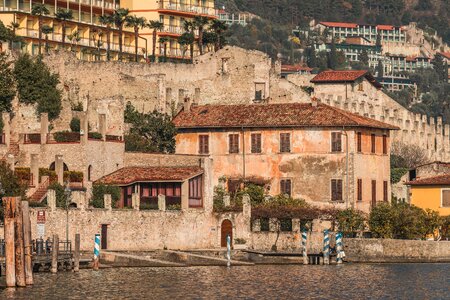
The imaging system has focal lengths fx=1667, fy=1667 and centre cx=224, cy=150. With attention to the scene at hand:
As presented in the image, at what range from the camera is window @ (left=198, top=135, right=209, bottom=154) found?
10675 cm

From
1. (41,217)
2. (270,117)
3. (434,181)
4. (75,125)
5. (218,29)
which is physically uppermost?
(218,29)

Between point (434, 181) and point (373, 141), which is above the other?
point (373, 141)

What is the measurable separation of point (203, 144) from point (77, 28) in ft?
86.8

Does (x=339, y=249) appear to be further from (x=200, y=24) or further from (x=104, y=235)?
(x=200, y=24)

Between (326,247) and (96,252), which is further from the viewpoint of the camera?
(326,247)

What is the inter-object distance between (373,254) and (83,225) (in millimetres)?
17113

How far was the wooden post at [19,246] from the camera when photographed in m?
72.6

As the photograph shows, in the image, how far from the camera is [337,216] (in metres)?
97.8

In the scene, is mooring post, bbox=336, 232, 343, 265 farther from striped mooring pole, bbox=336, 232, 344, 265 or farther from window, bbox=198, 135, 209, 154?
window, bbox=198, 135, 209, 154

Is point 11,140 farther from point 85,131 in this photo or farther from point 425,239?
point 425,239

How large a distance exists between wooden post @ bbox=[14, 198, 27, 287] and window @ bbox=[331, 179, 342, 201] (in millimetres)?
33514

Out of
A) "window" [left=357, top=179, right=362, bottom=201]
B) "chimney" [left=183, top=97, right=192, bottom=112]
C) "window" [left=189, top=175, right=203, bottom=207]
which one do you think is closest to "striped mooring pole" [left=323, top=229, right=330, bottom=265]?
"window" [left=189, top=175, right=203, bottom=207]

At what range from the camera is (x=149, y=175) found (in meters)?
96.0

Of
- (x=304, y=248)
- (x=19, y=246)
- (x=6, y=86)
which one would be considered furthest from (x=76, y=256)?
(x=6, y=86)
